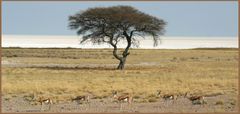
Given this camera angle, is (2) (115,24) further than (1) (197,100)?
Yes

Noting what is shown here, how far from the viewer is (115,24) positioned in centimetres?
4662

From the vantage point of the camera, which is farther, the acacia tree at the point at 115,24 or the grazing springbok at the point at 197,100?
the acacia tree at the point at 115,24

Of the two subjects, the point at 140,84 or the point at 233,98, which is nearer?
the point at 233,98

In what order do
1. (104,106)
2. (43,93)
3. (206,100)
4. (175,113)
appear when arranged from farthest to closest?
(43,93), (206,100), (104,106), (175,113)

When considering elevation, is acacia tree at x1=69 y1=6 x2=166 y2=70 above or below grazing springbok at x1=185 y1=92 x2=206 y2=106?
→ above

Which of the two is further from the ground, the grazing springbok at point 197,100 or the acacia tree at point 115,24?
the acacia tree at point 115,24

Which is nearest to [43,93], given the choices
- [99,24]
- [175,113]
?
[175,113]

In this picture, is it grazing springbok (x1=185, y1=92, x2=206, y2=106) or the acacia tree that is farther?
the acacia tree

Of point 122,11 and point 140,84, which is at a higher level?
point 122,11

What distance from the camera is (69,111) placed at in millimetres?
19031

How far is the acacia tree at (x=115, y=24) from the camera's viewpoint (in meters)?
46.6

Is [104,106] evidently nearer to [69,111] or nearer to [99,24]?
[69,111]

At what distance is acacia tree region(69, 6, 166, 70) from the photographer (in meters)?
46.6

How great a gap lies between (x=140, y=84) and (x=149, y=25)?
61.0ft
